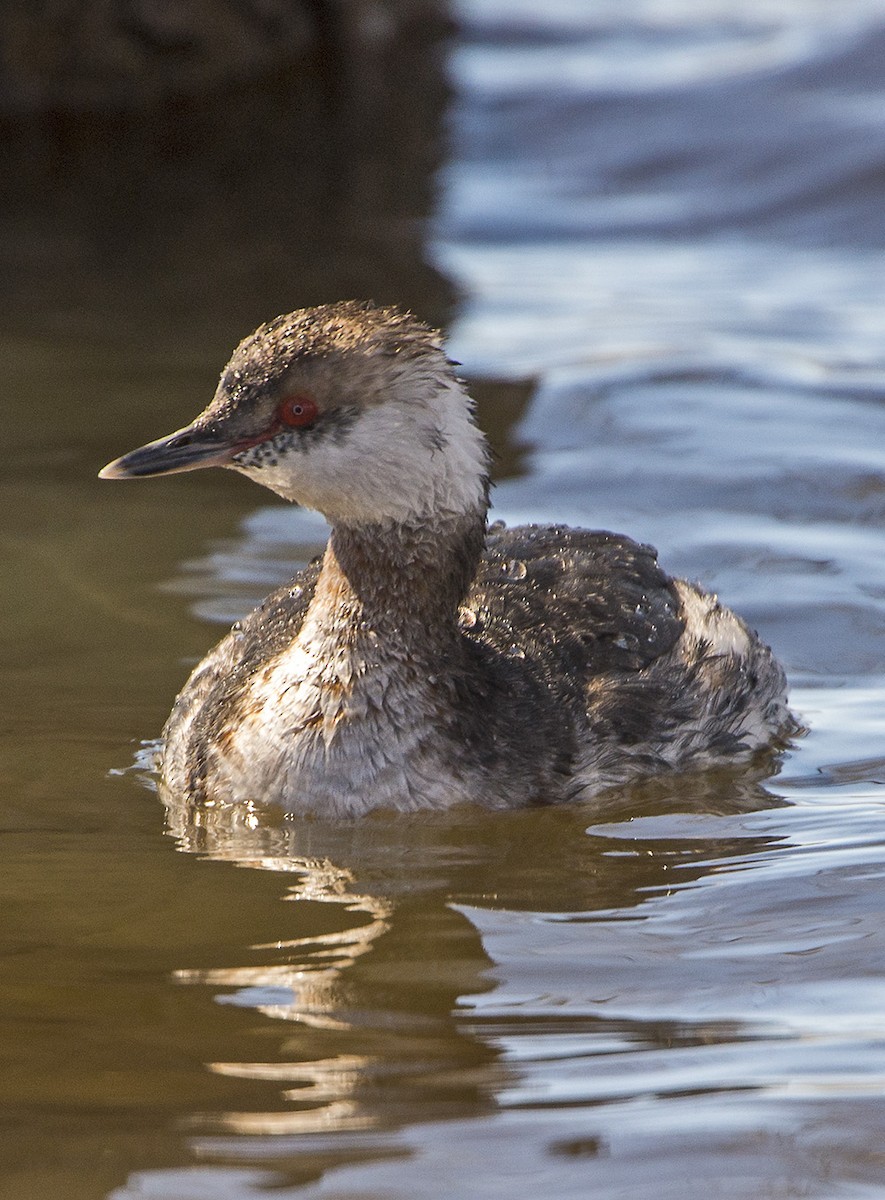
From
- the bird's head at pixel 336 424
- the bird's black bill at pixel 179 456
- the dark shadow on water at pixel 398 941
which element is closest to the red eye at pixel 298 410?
the bird's head at pixel 336 424

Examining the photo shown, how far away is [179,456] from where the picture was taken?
6219 millimetres

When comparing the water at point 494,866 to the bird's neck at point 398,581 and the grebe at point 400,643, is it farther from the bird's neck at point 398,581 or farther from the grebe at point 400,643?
the bird's neck at point 398,581

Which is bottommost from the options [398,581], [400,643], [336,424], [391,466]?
[400,643]

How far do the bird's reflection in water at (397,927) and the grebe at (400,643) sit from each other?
4.6 inches

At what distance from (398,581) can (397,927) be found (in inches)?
48.8

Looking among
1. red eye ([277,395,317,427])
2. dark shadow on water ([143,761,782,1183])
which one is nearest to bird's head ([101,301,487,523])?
red eye ([277,395,317,427])

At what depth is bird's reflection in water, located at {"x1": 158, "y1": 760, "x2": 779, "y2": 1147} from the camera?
4770 millimetres

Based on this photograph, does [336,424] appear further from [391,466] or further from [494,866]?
[494,866]

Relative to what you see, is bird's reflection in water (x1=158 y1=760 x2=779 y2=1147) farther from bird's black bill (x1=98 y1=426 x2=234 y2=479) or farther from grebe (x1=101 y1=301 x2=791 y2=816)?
bird's black bill (x1=98 y1=426 x2=234 y2=479)

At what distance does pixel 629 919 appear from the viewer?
5.84m

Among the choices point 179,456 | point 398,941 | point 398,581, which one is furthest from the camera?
point 398,581

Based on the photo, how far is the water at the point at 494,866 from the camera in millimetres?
4613

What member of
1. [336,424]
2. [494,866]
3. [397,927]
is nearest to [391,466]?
[336,424]

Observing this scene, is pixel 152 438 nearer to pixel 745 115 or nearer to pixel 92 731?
pixel 92 731
